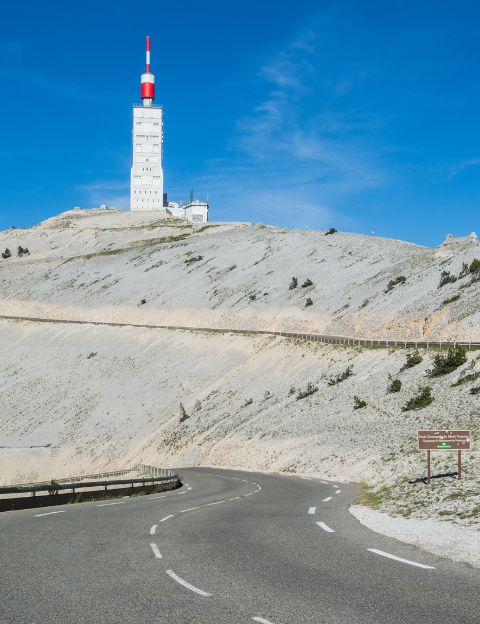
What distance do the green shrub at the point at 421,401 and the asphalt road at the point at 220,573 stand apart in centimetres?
2214

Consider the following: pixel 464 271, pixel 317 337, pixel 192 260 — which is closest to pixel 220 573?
pixel 317 337

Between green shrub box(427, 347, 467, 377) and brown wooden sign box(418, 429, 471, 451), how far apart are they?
2135 centimetres

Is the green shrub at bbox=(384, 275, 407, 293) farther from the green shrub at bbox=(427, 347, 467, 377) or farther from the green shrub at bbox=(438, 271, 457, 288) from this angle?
the green shrub at bbox=(427, 347, 467, 377)

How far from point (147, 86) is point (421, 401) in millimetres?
169493

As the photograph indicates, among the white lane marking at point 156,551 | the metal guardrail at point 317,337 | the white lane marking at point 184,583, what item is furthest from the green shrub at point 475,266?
the white lane marking at point 184,583

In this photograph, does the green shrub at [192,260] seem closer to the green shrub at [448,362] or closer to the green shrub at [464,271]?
the green shrub at [464,271]

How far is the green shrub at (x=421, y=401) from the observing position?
40375mm

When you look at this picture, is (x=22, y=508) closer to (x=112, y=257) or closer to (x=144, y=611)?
(x=144, y=611)

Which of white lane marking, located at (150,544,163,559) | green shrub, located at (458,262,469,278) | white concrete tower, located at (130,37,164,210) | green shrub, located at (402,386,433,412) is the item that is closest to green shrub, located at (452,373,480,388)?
green shrub, located at (402,386,433,412)

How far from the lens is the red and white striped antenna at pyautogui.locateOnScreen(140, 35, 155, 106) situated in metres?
190

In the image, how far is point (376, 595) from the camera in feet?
31.8

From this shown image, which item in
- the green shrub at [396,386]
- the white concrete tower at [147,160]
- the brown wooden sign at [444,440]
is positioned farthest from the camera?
the white concrete tower at [147,160]

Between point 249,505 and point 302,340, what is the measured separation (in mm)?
45705

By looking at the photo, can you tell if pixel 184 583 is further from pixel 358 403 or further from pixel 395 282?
pixel 395 282
